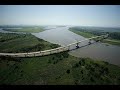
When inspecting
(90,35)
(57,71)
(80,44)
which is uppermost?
(90,35)

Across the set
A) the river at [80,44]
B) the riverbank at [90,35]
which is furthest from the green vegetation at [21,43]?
the riverbank at [90,35]

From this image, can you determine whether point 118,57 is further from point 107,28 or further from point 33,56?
point 33,56

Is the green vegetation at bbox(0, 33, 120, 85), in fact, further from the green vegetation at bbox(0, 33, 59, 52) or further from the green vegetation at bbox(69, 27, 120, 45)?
the green vegetation at bbox(69, 27, 120, 45)

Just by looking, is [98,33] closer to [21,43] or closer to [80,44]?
[80,44]

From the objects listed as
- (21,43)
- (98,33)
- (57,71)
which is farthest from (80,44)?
(21,43)
